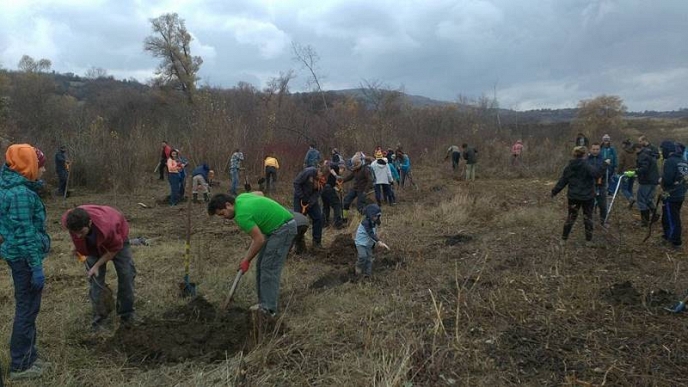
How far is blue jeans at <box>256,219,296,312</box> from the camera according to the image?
487 cm

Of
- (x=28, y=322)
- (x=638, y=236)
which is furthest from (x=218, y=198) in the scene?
(x=638, y=236)

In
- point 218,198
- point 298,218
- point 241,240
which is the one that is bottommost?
point 241,240

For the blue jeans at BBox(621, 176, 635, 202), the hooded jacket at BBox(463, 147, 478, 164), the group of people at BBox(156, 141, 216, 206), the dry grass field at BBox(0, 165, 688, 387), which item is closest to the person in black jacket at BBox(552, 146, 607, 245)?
the dry grass field at BBox(0, 165, 688, 387)

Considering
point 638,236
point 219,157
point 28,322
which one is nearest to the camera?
point 28,322

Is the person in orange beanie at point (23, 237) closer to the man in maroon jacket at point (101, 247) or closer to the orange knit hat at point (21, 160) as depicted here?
the orange knit hat at point (21, 160)

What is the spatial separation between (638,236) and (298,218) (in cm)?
606

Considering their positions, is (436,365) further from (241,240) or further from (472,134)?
(472,134)

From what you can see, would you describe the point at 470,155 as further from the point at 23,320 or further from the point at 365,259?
the point at 23,320

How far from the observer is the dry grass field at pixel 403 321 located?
3.84 meters

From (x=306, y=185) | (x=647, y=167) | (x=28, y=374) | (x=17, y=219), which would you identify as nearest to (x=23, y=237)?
(x=17, y=219)

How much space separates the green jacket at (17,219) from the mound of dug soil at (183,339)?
1.07 m

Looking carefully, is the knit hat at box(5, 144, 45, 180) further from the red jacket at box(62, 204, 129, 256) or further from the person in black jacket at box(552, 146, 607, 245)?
the person in black jacket at box(552, 146, 607, 245)

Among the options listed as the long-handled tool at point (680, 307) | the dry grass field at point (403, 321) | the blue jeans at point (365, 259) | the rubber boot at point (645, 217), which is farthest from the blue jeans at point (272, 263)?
the rubber boot at point (645, 217)

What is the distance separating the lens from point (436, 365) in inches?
155
